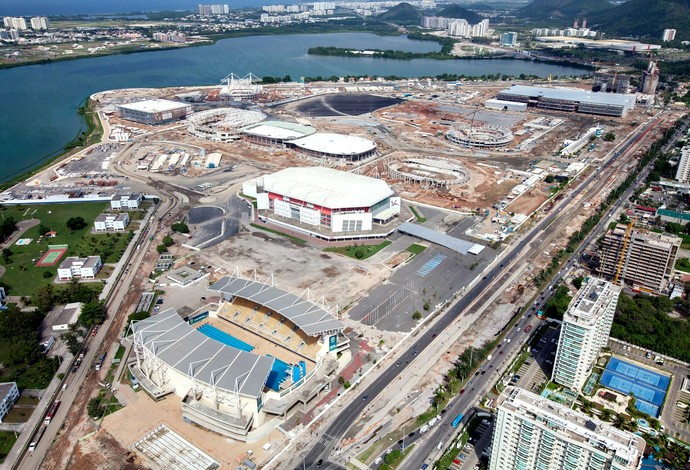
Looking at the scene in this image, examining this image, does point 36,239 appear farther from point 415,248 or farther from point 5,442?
point 415,248

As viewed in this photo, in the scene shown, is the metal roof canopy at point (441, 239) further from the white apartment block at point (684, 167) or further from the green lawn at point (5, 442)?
the green lawn at point (5, 442)

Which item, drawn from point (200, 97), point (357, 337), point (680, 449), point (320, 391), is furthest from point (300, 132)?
point (680, 449)

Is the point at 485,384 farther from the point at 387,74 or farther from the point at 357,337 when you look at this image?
the point at 387,74

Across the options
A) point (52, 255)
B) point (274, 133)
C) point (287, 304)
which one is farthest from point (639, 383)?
point (274, 133)

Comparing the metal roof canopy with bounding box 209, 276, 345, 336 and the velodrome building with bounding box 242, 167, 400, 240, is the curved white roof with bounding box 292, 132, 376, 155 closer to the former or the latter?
the velodrome building with bounding box 242, 167, 400, 240

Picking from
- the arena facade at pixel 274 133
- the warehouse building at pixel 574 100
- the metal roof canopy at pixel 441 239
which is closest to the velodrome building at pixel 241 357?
the metal roof canopy at pixel 441 239
